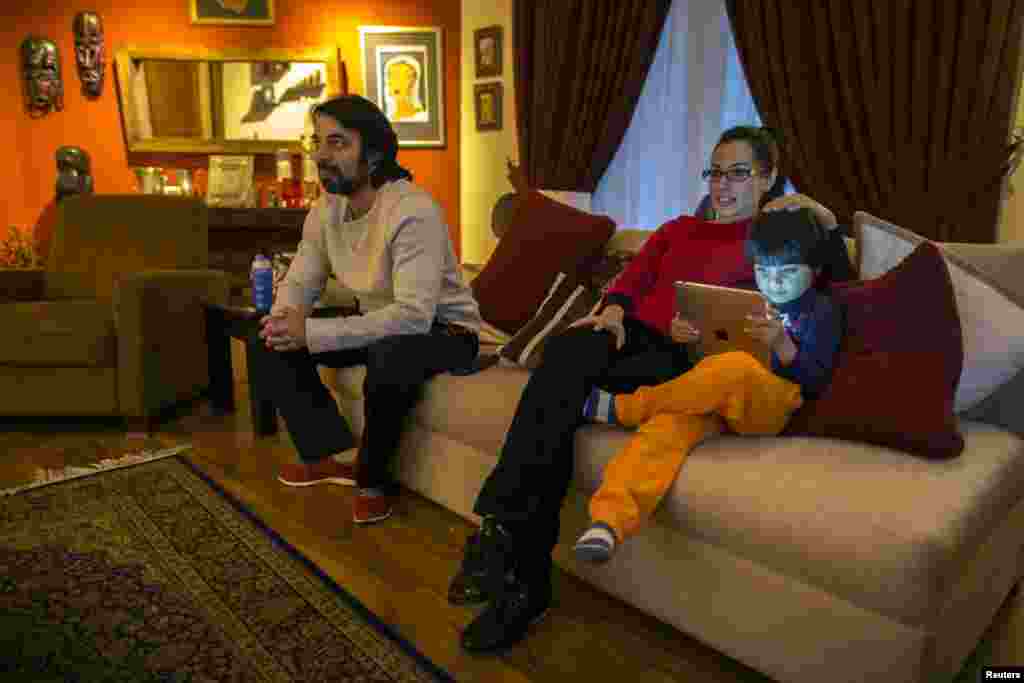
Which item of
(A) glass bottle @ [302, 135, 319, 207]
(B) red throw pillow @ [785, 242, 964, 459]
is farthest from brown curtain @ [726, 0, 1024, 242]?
(A) glass bottle @ [302, 135, 319, 207]

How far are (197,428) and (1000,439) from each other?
8.67ft

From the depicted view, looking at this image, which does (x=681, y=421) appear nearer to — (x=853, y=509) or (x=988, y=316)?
(x=853, y=509)

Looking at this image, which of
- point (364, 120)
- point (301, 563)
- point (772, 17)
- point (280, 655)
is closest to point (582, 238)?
point (364, 120)

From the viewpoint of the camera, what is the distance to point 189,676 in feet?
4.53

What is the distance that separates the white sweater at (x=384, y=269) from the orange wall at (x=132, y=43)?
2529mm

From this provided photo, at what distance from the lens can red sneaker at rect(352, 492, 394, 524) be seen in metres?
2.04

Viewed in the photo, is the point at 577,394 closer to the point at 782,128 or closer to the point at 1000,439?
the point at 1000,439

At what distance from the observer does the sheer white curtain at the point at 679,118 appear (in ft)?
9.96

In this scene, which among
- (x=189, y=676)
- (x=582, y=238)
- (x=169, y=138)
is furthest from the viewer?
(x=169, y=138)

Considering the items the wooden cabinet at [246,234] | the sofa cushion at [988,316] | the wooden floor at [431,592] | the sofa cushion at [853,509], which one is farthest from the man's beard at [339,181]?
the wooden cabinet at [246,234]

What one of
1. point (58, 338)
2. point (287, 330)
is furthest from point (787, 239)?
point (58, 338)

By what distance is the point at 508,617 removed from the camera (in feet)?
4.95

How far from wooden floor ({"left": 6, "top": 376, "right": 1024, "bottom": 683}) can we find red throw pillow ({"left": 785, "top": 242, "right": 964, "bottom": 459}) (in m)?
0.51

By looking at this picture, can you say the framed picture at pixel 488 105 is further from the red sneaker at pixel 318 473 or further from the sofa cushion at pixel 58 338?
the red sneaker at pixel 318 473
